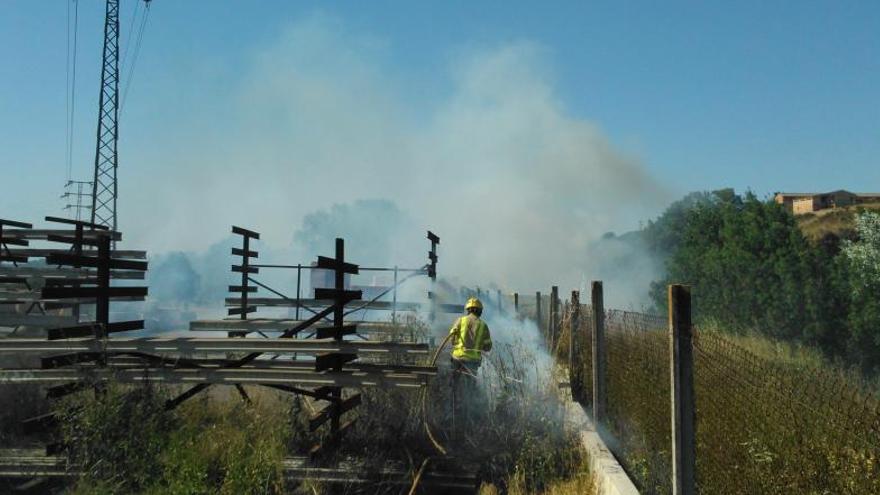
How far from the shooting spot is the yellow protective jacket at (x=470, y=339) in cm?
905

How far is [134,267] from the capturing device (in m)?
8.91

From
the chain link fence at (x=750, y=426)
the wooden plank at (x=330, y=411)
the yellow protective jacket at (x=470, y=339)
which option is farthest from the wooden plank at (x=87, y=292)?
the chain link fence at (x=750, y=426)

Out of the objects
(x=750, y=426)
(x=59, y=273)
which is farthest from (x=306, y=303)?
(x=750, y=426)

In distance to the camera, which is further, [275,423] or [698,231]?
[698,231]

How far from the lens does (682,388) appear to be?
415cm

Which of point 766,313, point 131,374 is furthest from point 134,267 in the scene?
point 766,313

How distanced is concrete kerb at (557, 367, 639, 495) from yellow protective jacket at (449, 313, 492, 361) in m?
1.13

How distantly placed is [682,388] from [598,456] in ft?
8.40

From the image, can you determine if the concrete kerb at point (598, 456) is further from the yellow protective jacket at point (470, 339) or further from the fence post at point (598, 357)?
the yellow protective jacket at point (470, 339)

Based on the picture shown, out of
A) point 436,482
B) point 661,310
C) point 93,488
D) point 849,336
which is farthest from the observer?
point 661,310

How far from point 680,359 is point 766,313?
81.5 feet

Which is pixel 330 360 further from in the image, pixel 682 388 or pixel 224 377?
pixel 682 388

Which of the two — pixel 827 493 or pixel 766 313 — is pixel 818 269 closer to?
pixel 766 313

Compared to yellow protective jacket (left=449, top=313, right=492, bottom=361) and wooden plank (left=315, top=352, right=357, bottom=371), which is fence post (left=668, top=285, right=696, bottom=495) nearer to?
wooden plank (left=315, top=352, right=357, bottom=371)
